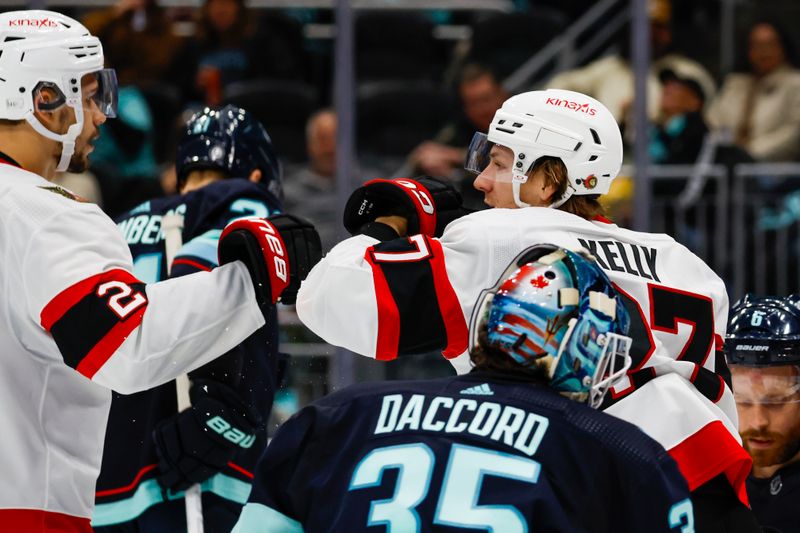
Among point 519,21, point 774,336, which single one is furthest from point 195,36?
point 774,336

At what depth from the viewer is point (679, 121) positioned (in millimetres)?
6754

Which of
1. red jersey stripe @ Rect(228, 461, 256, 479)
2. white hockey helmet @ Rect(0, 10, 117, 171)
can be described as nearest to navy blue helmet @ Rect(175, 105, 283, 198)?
red jersey stripe @ Rect(228, 461, 256, 479)

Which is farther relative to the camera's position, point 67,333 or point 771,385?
point 771,385

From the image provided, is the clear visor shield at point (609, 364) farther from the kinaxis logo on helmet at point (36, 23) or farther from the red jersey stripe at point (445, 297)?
the kinaxis logo on helmet at point (36, 23)

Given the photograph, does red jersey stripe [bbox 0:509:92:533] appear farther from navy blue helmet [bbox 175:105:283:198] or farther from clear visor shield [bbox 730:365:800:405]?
clear visor shield [bbox 730:365:800:405]

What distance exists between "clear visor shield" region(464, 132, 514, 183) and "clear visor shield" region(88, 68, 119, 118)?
0.83 m

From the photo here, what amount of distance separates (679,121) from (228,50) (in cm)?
238

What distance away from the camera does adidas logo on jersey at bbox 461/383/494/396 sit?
205 centimetres

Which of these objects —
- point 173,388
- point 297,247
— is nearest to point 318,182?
point 173,388

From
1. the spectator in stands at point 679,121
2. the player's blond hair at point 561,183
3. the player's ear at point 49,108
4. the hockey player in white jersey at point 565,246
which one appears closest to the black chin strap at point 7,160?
the player's ear at point 49,108

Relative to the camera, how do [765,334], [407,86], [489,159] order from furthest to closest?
[407,86], [765,334], [489,159]

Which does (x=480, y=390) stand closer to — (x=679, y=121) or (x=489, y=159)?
(x=489, y=159)

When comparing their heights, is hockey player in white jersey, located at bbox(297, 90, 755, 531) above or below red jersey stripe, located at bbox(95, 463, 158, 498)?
above

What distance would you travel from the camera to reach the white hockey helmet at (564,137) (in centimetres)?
296
